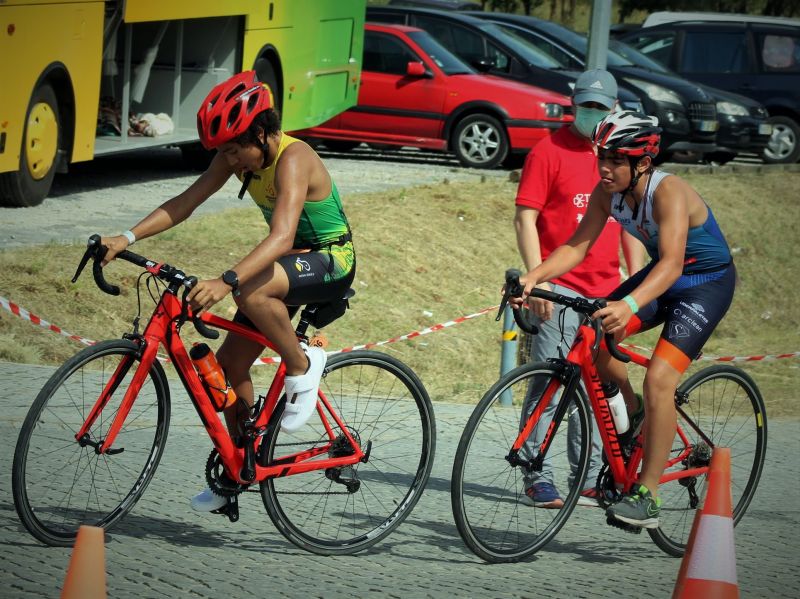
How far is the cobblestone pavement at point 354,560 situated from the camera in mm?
4934

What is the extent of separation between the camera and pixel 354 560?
5.51 m

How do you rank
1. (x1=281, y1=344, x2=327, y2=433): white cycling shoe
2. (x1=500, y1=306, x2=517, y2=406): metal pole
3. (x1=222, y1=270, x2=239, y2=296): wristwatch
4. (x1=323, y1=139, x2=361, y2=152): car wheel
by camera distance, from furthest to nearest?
(x1=323, y1=139, x2=361, y2=152): car wheel, (x1=500, y1=306, x2=517, y2=406): metal pole, (x1=281, y1=344, x2=327, y2=433): white cycling shoe, (x1=222, y1=270, x2=239, y2=296): wristwatch

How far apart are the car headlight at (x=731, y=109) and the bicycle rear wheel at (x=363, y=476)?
15.5m

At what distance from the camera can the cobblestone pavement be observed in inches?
194

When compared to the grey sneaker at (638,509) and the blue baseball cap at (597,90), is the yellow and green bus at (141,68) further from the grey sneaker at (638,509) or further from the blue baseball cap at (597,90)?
the grey sneaker at (638,509)

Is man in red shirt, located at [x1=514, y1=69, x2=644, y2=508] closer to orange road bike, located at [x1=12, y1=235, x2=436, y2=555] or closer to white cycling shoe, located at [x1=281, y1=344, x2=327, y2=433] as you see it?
orange road bike, located at [x1=12, y1=235, x2=436, y2=555]

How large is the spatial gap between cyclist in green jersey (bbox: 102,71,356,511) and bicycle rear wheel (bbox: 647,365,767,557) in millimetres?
1624

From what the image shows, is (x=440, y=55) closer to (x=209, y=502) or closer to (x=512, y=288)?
(x=512, y=288)

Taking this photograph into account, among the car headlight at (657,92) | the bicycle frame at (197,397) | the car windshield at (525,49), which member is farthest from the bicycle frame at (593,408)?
the car headlight at (657,92)

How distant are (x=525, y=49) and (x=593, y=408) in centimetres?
1399

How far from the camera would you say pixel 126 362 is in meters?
5.07

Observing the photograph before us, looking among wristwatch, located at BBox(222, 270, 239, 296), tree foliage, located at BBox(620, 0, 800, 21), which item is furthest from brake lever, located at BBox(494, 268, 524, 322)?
tree foliage, located at BBox(620, 0, 800, 21)

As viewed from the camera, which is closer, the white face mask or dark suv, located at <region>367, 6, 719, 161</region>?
the white face mask

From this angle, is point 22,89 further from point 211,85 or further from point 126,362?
point 126,362
